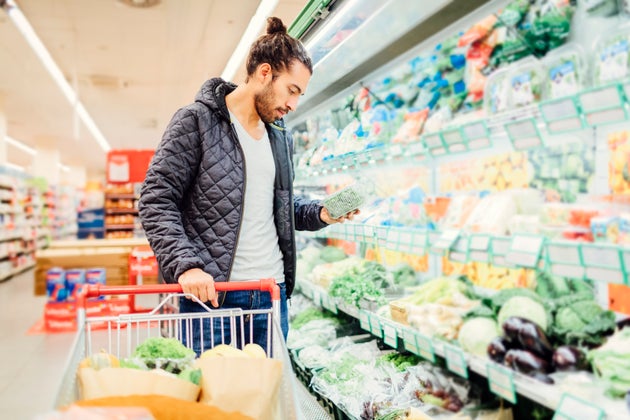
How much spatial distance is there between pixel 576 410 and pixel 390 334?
0.86 m

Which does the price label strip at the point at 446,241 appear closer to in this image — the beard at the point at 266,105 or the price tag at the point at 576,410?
the price tag at the point at 576,410

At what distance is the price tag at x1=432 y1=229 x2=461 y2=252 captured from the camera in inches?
70.3

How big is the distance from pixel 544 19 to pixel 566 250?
2.97 ft

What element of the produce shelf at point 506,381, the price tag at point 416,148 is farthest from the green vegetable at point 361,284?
the price tag at point 416,148

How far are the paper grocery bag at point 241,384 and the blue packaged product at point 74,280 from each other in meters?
5.52

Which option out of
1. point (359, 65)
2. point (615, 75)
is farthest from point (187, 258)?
point (359, 65)

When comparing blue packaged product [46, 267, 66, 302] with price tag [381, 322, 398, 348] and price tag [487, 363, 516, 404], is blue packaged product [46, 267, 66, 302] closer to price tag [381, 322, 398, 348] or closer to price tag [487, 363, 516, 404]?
price tag [381, 322, 398, 348]

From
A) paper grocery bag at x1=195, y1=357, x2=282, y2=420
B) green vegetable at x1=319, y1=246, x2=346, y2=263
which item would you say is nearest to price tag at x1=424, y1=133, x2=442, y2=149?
paper grocery bag at x1=195, y1=357, x2=282, y2=420

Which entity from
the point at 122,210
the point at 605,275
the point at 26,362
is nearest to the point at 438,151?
the point at 605,275

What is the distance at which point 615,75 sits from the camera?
1332 millimetres

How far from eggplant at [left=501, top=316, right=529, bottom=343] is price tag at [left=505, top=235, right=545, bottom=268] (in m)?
0.22

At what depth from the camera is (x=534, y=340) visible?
1.53 meters

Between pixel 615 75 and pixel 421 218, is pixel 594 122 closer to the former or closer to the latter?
pixel 615 75

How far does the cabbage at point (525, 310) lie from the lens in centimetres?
165
